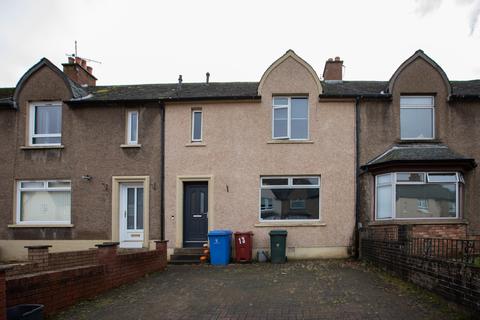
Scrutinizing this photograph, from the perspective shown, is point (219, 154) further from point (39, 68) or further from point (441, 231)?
point (441, 231)

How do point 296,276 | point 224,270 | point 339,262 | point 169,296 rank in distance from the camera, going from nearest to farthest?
point 169,296 < point 296,276 < point 224,270 < point 339,262

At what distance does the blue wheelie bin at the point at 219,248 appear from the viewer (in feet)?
44.0

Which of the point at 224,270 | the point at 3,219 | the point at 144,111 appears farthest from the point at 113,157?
the point at 224,270

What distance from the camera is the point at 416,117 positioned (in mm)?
14547

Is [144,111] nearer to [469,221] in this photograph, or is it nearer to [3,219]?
[3,219]

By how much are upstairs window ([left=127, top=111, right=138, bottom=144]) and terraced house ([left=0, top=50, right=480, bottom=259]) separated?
50 mm

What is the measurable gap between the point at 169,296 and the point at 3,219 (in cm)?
902

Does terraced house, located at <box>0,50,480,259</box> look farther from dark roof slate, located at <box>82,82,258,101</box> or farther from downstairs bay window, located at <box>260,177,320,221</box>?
dark roof slate, located at <box>82,82,258,101</box>

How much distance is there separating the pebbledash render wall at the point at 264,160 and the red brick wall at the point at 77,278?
3.07 metres

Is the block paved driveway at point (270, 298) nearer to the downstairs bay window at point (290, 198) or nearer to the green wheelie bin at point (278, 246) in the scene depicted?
the green wheelie bin at point (278, 246)

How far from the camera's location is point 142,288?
378 inches

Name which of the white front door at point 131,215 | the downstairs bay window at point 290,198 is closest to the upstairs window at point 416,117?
the downstairs bay window at point 290,198

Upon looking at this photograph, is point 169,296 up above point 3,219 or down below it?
below

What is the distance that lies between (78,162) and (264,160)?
6.27 metres
